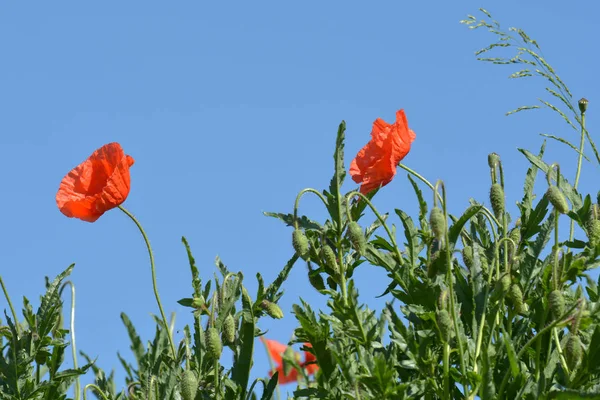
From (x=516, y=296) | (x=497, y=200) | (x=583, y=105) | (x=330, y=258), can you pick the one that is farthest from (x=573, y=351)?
(x=583, y=105)

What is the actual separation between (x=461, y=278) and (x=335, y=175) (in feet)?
1.51

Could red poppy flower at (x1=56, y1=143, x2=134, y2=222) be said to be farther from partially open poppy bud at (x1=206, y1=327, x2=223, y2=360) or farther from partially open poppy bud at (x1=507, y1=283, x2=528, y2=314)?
partially open poppy bud at (x1=507, y1=283, x2=528, y2=314)

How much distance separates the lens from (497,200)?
9.75 ft

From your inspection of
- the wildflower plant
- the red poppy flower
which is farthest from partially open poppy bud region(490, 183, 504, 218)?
the red poppy flower

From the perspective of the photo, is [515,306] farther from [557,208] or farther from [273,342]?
[273,342]

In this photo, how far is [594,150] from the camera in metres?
3.30

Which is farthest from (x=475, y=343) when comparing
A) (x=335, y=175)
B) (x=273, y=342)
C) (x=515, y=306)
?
(x=273, y=342)

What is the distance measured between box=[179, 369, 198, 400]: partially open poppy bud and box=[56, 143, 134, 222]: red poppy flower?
0.67m

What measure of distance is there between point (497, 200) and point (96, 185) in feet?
3.98

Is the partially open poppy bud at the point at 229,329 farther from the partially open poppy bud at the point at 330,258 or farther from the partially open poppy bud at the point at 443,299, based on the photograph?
the partially open poppy bud at the point at 443,299

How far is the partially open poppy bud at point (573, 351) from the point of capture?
249cm

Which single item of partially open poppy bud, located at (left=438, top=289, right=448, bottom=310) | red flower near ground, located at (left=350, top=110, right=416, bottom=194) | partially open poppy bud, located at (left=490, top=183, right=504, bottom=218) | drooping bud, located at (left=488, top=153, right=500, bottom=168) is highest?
red flower near ground, located at (left=350, top=110, right=416, bottom=194)

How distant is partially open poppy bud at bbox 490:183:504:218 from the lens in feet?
9.72

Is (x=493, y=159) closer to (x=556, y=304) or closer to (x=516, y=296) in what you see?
(x=516, y=296)
